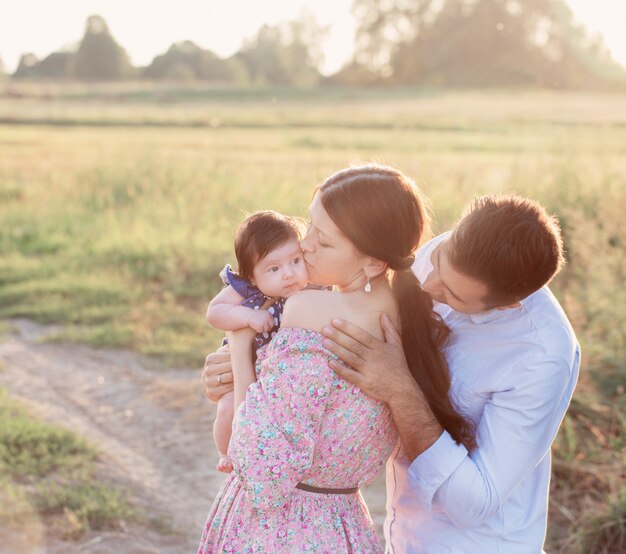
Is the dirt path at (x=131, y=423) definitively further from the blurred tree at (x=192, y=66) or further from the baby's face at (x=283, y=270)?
the blurred tree at (x=192, y=66)

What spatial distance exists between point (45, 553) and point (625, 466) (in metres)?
2.66

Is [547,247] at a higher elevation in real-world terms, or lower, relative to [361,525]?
higher

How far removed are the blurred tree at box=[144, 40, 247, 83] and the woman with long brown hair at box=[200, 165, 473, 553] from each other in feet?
200

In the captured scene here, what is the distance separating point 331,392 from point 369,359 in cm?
11

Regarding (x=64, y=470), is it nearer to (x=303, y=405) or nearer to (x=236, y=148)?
(x=303, y=405)

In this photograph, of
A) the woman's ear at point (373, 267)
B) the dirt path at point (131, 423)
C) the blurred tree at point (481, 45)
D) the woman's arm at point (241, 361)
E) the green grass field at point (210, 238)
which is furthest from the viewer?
the blurred tree at point (481, 45)

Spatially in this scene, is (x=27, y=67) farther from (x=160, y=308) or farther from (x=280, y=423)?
(x=280, y=423)

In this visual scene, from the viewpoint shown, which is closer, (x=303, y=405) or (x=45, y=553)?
(x=303, y=405)

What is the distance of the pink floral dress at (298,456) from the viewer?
1907mm

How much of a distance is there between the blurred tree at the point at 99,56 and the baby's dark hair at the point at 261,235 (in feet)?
216

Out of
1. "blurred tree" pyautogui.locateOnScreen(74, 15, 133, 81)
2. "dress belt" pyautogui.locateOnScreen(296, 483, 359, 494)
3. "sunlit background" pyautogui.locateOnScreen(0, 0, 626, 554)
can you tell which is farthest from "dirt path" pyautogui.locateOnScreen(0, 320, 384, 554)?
"blurred tree" pyautogui.locateOnScreen(74, 15, 133, 81)

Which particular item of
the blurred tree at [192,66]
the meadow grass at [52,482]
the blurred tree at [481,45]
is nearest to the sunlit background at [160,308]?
the meadow grass at [52,482]

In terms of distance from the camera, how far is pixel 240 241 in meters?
2.28

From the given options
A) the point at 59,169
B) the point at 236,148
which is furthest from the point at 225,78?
the point at 59,169
